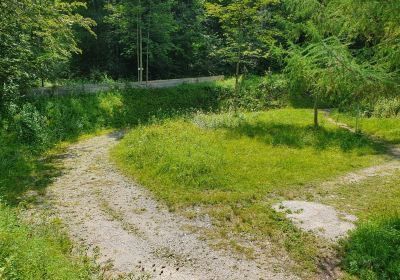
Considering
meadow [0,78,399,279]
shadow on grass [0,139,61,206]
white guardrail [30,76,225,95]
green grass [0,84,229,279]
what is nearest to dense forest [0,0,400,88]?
white guardrail [30,76,225,95]

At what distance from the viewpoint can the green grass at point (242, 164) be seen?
33.6 ft

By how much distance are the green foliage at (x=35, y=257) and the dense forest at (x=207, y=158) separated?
0.04 meters

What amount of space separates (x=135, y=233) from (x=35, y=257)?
124 inches

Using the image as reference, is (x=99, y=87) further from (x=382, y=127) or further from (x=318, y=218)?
(x=318, y=218)

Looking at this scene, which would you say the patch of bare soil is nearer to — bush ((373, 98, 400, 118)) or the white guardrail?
bush ((373, 98, 400, 118))

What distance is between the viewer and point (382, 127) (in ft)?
67.4

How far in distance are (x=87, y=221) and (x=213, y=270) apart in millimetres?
4124

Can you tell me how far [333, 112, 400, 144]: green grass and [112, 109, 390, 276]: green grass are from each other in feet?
6.32

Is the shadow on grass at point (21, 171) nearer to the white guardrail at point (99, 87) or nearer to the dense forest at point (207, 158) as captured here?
the dense forest at point (207, 158)

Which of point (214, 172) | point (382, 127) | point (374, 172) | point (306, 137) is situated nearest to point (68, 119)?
point (214, 172)

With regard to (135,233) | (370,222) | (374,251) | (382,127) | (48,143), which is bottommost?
(135,233)

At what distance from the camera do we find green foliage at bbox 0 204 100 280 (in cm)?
611

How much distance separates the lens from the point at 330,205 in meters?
11.2

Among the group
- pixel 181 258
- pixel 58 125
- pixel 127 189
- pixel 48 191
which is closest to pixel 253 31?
pixel 58 125
